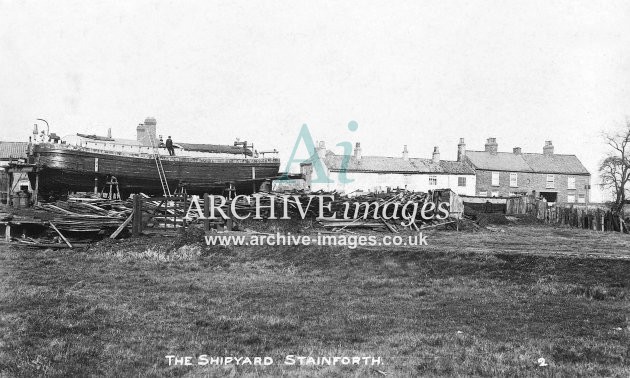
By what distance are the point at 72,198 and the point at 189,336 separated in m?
17.0

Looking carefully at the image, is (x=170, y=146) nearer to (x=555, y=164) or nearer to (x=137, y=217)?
(x=137, y=217)

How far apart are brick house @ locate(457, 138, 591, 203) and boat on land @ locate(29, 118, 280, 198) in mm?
30026

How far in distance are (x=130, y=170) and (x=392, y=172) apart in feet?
96.6

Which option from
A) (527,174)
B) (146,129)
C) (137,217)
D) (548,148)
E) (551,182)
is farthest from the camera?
(548,148)

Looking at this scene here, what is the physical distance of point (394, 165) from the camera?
173ft

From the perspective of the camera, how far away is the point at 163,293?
32.7 feet

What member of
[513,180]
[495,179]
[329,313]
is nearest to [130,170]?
[329,313]

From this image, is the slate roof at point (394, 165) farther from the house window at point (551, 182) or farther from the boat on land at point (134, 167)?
the boat on land at point (134, 167)

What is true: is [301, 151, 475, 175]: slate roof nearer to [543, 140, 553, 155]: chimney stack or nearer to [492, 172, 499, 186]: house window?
[492, 172, 499, 186]: house window

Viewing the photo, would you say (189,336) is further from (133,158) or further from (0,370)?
(133,158)

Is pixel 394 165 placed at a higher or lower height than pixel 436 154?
lower

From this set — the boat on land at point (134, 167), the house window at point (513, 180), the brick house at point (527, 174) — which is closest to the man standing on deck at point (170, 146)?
the boat on land at point (134, 167)

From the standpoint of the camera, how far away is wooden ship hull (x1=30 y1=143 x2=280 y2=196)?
2642 cm

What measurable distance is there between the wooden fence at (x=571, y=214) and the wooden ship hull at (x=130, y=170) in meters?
17.0
